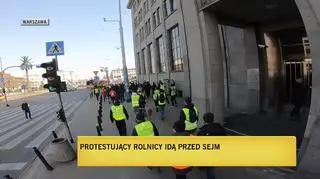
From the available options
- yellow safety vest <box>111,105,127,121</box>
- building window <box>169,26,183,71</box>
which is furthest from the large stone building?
building window <box>169,26,183,71</box>

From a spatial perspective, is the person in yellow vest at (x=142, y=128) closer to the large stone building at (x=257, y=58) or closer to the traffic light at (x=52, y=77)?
the large stone building at (x=257, y=58)

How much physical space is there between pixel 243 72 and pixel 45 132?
10.4 metres

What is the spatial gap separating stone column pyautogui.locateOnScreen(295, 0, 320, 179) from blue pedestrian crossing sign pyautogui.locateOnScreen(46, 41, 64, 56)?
845 cm

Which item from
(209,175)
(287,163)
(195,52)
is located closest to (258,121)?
(195,52)

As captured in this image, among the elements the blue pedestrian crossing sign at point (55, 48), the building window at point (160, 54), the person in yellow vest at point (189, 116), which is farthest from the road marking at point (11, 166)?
the building window at point (160, 54)

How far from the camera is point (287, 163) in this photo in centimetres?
597

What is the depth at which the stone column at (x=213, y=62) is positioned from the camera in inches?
514

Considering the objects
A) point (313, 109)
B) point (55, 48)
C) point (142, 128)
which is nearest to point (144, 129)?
point (142, 128)

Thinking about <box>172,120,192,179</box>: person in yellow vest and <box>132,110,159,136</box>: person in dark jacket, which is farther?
<box>132,110,159,136</box>: person in dark jacket

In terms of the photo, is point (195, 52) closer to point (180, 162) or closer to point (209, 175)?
point (209, 175)

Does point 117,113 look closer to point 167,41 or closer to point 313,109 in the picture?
point 313,109

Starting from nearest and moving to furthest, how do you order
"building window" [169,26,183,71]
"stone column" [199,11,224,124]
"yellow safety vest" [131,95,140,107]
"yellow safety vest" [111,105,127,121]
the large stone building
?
the large stone building
"yellow safety vest" [111,105,127,121]
"stone column" [199,11,224,124]
"yellow safety vest" [131,95,140,107]
"building window" [169,26,183,71]

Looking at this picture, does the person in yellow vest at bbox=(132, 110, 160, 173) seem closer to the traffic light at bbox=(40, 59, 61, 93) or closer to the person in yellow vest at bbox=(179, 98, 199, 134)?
the person in yellow vest at bbox=(179, 98, 199, 134)

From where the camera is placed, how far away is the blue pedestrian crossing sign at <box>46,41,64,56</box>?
13109mm
